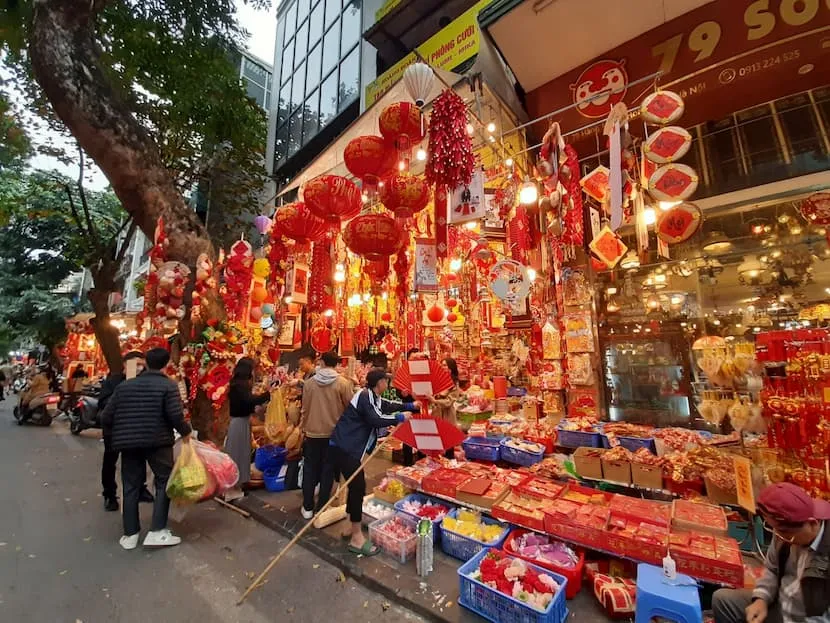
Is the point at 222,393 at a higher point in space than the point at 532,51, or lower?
lower

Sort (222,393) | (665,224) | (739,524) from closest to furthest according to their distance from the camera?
(739,524) < (665,224) < (222,393)

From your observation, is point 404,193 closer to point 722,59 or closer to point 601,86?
point 601,86

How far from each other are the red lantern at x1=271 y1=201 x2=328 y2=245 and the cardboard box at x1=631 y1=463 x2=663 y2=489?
559cm

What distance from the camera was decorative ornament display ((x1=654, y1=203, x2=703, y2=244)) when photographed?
4465mm

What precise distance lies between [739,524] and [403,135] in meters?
5.59

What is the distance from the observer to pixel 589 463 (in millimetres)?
4555

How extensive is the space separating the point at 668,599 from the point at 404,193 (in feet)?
14.8

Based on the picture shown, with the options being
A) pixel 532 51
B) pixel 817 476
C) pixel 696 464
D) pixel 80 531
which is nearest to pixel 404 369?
pixel 696 464

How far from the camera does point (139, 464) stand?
12.4 ft

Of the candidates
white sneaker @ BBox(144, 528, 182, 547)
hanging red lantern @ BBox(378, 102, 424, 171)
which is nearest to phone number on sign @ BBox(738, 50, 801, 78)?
hanging red lantern @ BBox(378, 102, 424, 171)

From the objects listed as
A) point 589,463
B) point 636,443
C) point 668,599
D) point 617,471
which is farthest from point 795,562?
point 636,443

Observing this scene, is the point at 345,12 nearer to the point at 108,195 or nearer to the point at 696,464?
the point at 108,195

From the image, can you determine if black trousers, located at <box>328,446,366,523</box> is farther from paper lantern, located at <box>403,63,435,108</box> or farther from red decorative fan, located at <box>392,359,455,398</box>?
paper lantern, located at <box>403,63,435,108</box>

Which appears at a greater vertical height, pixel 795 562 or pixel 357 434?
pixel 357 434
